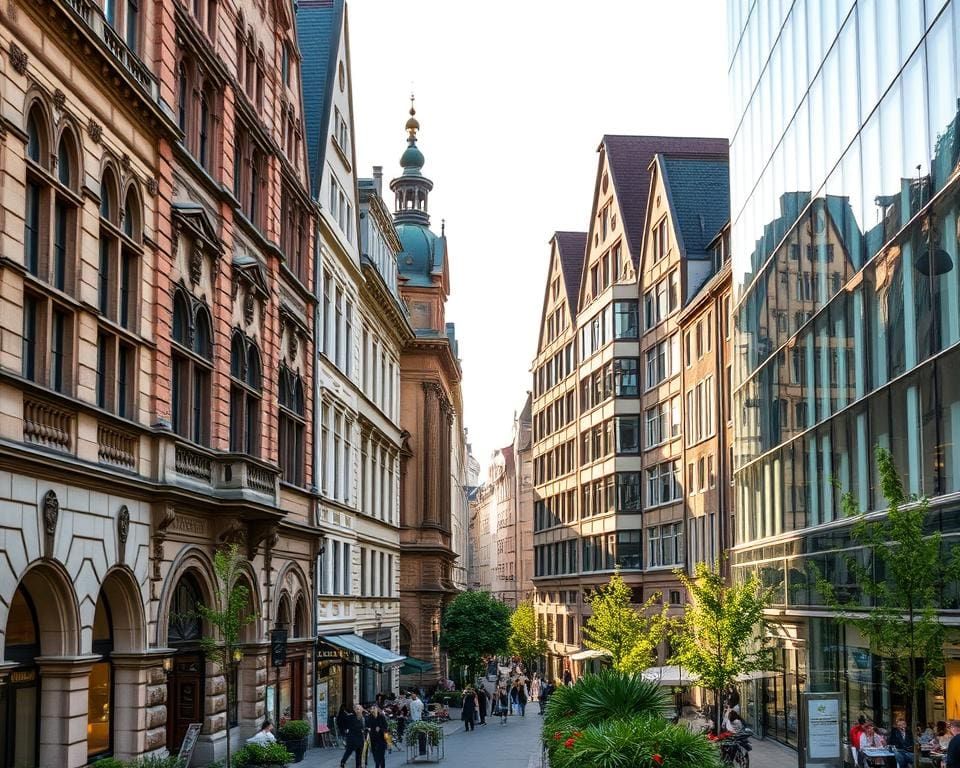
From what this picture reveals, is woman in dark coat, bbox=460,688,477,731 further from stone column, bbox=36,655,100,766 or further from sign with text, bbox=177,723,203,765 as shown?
stone column, bbox=36,655,100,766

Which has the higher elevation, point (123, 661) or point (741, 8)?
point (741, 8)

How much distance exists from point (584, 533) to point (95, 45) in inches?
2635

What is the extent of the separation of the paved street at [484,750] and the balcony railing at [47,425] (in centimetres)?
1611

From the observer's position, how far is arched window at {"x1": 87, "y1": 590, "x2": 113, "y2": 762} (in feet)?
76.8

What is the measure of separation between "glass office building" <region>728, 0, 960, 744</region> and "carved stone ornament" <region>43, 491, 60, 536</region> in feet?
48.2

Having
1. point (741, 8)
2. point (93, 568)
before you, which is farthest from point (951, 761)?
point (741, 8)

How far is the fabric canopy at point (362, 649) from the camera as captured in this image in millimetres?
43250

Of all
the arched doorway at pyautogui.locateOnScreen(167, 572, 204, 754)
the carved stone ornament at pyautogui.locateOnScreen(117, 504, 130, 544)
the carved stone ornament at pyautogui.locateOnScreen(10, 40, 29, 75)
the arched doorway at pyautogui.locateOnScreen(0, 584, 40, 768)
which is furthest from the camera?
the arched doorway at pyautogui.locateOnScreen(167, 572, 204, 754)

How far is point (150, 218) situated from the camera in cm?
2595

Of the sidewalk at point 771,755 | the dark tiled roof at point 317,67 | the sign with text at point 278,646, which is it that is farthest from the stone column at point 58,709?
the dark tiled roof at point 317,67

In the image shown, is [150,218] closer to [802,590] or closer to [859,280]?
[859,280]

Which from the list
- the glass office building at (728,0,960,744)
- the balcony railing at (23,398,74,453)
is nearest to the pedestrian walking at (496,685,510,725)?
the glass office building at (728,0,960,744)

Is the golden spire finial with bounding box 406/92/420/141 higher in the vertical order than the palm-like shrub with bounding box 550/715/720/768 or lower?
higher

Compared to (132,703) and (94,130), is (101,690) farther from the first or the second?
(94,130)
